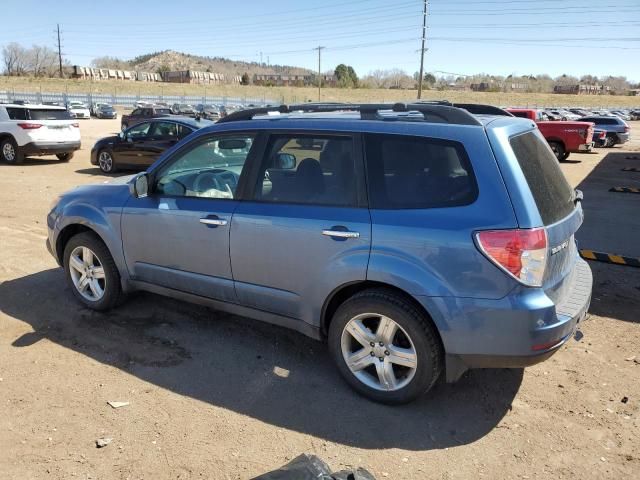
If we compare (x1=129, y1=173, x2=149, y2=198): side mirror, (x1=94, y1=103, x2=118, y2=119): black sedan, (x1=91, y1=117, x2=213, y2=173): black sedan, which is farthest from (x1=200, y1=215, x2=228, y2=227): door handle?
(x1=94, y1=103, x2=118, y2=119): black sedan

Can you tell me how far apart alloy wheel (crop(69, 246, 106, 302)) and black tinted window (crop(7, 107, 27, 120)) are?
12.3 metres

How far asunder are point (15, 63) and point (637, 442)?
146 m

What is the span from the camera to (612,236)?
324 inches

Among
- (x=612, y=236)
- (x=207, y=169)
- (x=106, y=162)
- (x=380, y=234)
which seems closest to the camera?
(x=380, y=234)

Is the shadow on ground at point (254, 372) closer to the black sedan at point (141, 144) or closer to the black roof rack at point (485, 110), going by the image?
the black roof rack at point (485, 110)

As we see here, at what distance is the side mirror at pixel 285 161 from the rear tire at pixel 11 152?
Result: 1397cm

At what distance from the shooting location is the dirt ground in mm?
2926

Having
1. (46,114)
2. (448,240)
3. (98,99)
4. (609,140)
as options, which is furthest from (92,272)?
(98,99)

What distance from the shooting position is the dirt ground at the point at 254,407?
2.93 m

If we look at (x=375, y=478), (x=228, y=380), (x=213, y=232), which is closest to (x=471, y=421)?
(x=375, y=478)

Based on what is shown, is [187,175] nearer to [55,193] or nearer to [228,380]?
[228,380]

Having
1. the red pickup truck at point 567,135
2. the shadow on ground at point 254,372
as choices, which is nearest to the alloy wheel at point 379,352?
the shadow on ground at point 254,372

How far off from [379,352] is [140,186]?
7.62 feet

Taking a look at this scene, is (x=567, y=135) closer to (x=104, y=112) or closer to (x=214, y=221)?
(x=214, y=221)
